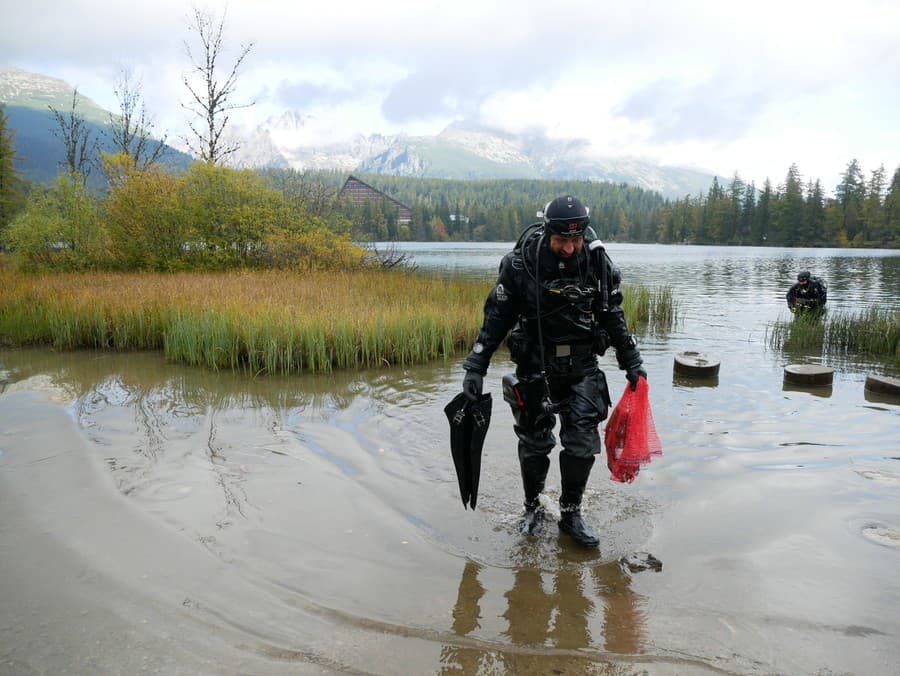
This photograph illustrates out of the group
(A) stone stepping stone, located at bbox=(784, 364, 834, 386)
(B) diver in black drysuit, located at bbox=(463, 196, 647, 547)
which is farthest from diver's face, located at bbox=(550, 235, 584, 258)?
(A) stone stepping stone, located at bbox=(784, 364, 834, 386)

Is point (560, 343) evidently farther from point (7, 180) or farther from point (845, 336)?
point (7, 180)

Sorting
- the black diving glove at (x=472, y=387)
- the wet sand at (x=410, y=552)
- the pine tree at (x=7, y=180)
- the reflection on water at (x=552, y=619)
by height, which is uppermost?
the pine tree at (x=7, y=180)

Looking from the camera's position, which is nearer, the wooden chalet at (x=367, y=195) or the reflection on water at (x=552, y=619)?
the reflection on water at (x=552, y=619)

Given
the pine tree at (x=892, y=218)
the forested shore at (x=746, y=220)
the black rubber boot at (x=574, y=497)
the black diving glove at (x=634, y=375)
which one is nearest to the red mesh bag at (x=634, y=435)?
the black diving glove at (x=634, y=375)

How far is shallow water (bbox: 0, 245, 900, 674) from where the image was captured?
2799 mm

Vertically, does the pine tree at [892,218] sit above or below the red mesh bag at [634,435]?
above

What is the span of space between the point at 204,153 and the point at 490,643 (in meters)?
26.1

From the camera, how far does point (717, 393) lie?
8.09m

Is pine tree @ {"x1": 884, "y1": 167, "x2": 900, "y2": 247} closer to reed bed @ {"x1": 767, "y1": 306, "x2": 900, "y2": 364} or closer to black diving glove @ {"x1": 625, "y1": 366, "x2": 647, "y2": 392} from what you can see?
reed bed @ {"x1": 767, "y1": 306, "x2": 900, "y2": 364}

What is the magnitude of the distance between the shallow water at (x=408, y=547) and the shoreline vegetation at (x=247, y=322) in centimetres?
191

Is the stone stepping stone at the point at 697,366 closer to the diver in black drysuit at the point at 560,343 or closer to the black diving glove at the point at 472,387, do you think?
the diver in black drysuit at the point at 560,343

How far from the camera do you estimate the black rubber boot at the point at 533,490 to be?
4.12 m

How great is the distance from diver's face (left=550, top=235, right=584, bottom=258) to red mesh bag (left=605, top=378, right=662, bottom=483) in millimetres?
946

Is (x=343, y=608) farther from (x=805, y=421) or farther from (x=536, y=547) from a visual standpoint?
(x=805, y=421)
